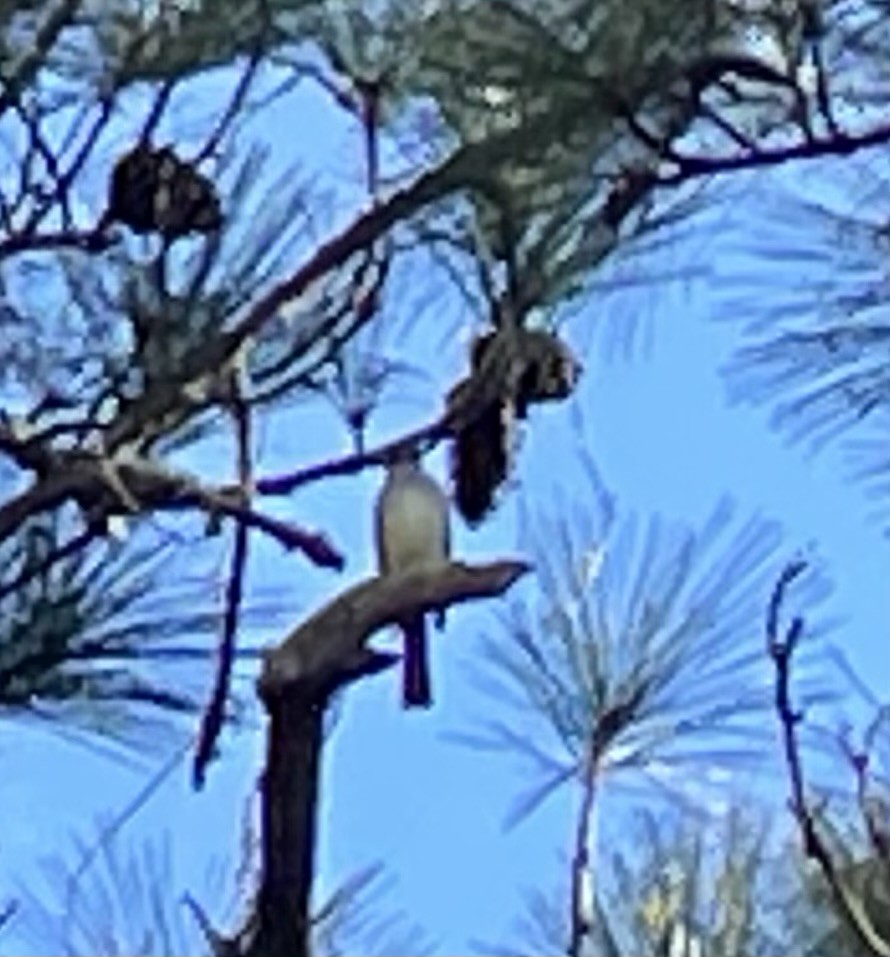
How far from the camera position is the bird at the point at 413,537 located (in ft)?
2.50

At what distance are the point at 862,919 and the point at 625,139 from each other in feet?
0.79

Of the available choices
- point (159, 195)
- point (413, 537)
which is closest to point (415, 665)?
point (413, 537)

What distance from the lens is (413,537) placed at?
78 centimetres

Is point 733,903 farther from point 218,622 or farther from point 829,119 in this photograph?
point 829,119

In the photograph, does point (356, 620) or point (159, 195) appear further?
point (159, 195)

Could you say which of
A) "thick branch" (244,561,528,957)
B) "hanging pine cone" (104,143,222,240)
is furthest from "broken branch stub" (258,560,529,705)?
"hanging pine cone" (104,143,222,240)

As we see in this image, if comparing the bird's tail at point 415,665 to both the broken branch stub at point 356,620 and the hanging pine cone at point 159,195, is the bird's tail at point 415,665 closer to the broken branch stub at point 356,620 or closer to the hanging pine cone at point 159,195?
the broken branch stub at point 356,620

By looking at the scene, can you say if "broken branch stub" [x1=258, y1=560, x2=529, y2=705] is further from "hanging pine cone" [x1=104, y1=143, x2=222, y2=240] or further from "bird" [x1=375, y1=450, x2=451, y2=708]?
"hanging pine cone" [x1=104, y1=143, x2=222, y2=240]

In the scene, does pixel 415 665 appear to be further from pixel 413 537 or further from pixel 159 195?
pixel 159 195

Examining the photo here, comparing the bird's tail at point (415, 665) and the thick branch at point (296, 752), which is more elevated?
the bird's tail at point (415, 665)

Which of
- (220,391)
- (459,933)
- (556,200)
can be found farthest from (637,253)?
(459,933)

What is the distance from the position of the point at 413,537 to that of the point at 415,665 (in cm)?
4

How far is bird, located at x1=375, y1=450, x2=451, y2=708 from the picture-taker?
2.50ft

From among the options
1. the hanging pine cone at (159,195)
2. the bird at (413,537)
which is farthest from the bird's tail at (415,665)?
the hanging pine cone at (159,195)
